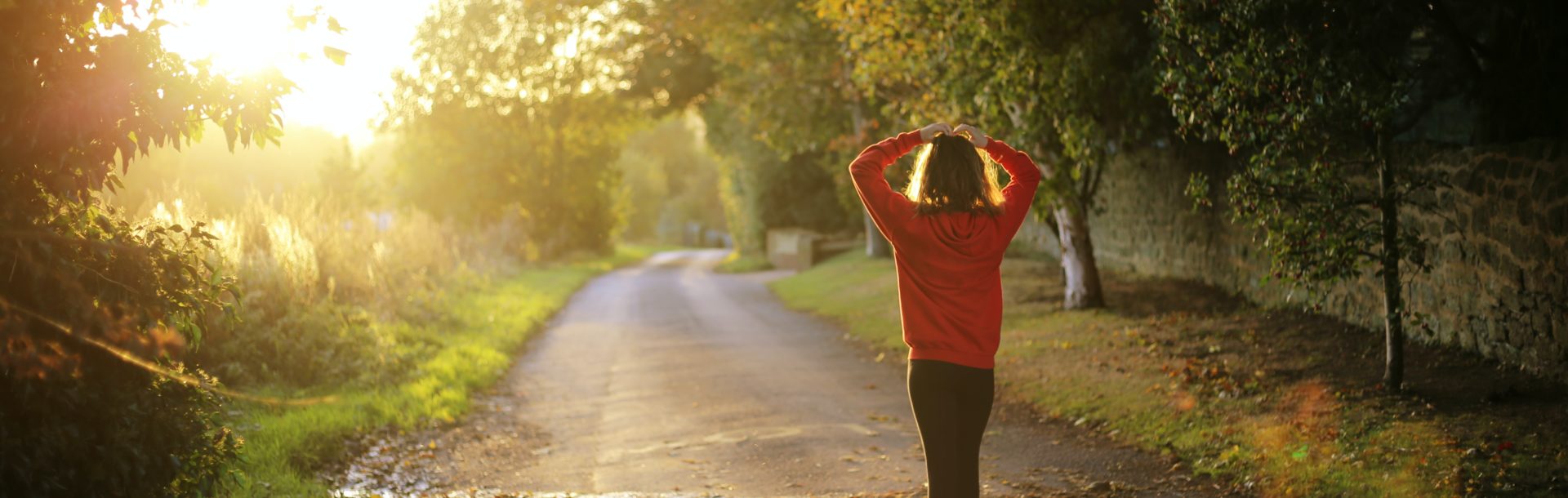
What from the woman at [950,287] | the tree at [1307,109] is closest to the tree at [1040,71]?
the tree at [1307,109]

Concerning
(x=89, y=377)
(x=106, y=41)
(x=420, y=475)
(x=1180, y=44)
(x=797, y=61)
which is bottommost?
(x=420, y=475)

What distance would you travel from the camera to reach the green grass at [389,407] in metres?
7.50

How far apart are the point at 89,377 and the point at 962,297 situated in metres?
3.31

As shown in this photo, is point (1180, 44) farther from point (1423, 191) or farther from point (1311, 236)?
point (1423, 191)

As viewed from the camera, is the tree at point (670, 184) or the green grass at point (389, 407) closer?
the green grass at point (389, 407)

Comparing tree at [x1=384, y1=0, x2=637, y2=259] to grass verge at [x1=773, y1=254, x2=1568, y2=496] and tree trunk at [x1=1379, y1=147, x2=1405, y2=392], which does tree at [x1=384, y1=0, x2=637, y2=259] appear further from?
tree trunk at [x1=1379, y1=147, x2=1405, y2=392]

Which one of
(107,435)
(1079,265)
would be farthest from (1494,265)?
(107,435)

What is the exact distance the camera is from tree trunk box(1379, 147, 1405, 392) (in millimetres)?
→ 8141

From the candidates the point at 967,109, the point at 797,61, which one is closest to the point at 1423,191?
the point at 967,109

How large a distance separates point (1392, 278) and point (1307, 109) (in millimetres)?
1355

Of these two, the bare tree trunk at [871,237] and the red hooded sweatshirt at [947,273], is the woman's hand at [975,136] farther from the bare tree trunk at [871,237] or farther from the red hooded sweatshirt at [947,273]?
the bare tree trunk at [871,237]

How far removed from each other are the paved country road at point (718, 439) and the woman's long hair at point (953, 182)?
2931 mm

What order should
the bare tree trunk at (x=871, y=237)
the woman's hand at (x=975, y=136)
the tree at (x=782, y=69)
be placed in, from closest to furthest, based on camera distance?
1. the woman's hand at (x=975, y=136)
2. the tree at (x=782, y=69)
3. the bare tree trunk at (x=871, y=237)

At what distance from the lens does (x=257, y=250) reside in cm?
1223
